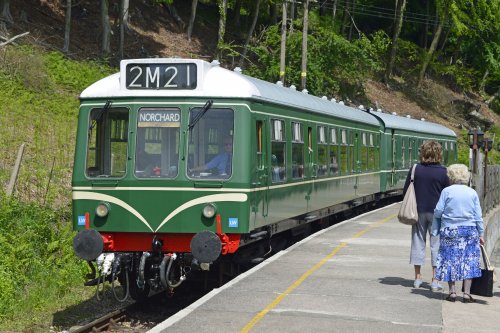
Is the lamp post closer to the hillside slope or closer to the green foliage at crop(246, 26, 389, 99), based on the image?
the green foliage at crop(246, 26, 389, 99)

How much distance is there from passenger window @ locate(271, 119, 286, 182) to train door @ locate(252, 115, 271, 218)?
380mm

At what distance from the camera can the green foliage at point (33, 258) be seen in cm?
1411

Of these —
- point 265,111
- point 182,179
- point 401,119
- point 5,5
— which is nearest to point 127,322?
point 182,179

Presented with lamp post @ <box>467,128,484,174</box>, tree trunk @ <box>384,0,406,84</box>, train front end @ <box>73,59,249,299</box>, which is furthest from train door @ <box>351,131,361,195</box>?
tree trunk @ <box>384,0,406,84</box>

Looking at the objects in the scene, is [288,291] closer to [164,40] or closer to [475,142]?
[475,142]

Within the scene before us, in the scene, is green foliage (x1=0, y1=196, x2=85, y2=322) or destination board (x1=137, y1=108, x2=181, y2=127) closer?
destination board (x1=137, y1=108, x2=181, y2=127)

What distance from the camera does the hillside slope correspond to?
38888 millimetres

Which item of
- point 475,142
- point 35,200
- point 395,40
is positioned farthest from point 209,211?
point 395,40

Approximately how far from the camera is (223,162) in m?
12.5

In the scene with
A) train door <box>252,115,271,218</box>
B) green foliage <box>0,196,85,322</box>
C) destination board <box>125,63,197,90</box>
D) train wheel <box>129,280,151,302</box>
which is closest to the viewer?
destination board <box>125,63,197,90</box>

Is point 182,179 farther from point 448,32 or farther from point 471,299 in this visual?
point 448,32

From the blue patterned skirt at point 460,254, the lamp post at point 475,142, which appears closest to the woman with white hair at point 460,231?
the blue patterned skirt at point 460,254

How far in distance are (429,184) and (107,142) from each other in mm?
4284

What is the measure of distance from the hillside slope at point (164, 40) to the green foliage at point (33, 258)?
17.8m
